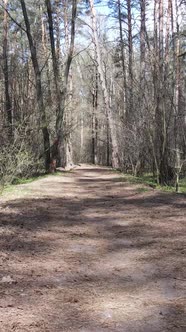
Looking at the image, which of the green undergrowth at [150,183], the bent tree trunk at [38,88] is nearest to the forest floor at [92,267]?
the green undergrowth at [150,183]

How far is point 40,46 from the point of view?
22.9 metres

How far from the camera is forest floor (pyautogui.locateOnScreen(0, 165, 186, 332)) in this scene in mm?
2799

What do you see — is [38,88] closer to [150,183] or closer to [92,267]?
[150,183]

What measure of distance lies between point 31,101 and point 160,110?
5.62 m

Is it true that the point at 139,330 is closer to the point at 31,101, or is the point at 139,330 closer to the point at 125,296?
the point at 125,296

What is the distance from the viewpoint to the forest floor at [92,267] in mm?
2799

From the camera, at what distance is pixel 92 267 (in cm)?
398

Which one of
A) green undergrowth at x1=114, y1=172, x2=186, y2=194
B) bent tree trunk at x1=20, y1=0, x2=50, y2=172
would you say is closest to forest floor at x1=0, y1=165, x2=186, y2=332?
green undergrowth at x1=114, y1=172, x2=186, y2=194

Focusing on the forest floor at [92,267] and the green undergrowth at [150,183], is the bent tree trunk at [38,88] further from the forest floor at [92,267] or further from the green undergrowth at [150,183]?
the forest floor at [92,267]

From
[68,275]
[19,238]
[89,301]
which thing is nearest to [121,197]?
[19,238]

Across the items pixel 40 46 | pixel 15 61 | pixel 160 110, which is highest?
pixel 40 46

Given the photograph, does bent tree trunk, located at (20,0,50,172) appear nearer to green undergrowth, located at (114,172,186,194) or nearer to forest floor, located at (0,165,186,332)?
green undergrowth, located at (114,172,186,194)

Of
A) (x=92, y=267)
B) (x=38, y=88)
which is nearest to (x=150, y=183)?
(x=38, y=88)

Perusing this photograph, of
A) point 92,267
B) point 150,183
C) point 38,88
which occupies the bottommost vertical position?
point 92,267
